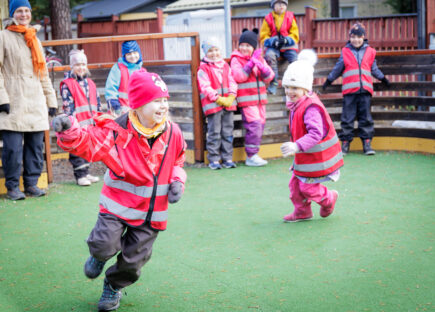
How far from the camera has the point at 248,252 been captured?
4945 millimetres

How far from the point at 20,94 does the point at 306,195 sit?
3292mm

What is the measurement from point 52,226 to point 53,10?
11.3 m

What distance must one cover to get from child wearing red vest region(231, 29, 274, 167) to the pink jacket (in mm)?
217

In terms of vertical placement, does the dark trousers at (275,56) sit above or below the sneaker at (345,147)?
above

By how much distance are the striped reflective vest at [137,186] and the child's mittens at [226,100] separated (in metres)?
4.51

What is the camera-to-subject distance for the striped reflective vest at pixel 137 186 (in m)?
3.69

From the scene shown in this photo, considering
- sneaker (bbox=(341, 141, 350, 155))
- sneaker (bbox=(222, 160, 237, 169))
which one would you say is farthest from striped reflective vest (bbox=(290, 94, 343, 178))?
sneaker (bbox=(341, 141, 350, 155))

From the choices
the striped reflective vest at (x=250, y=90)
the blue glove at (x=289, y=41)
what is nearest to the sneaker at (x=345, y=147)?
the striped reflective vest at (x=250, y=90)

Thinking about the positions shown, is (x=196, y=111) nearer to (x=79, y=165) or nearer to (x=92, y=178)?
(x=92, y=178)

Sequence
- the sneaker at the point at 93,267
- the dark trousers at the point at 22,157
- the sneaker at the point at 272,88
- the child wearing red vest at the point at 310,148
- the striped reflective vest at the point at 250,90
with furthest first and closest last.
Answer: the sneaker at the point at 272,88, the striped reflective vest at the point at 250,90, the dark trousers at the point at 22,157, the child wearing red vest at the point at 310,148, the sneaker at the point at 93,267

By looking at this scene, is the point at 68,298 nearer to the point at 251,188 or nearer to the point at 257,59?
the point at 251,188

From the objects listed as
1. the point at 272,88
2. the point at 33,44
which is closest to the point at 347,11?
the point at 272,88

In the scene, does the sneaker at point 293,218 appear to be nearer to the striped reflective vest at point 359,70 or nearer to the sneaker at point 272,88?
the sneaker at point 272,88

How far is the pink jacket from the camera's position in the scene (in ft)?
27.1
